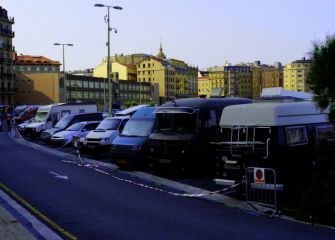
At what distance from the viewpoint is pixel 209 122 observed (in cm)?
1759

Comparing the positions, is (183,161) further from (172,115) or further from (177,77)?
(177,77)

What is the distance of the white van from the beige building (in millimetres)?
96376

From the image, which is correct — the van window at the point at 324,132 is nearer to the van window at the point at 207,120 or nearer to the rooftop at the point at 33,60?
the van window at the point at 207,120

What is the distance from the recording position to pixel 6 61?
120250 mm

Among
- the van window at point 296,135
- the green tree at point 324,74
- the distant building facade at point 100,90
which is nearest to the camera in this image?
the green tree at point 324,74

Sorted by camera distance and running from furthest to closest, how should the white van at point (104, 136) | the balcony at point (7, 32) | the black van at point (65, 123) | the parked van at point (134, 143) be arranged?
the balcony at point (7, 32)
the black van at point (65, 123)
the white van at point (104, 136)
the parked van at point (134, 143)

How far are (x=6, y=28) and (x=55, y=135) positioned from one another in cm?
10068

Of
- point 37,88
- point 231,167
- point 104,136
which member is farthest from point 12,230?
point 37,88

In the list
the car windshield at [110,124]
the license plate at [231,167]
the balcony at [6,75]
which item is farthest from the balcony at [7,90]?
the license plate at [231,167]

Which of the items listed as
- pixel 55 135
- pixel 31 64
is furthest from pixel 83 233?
pixel 31 64

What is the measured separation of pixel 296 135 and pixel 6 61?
115492 millimetres

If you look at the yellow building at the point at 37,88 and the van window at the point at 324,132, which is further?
the yellow building at the point at 37,88

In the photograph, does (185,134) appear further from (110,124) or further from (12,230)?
(12,230)

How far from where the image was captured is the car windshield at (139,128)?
780 inches
